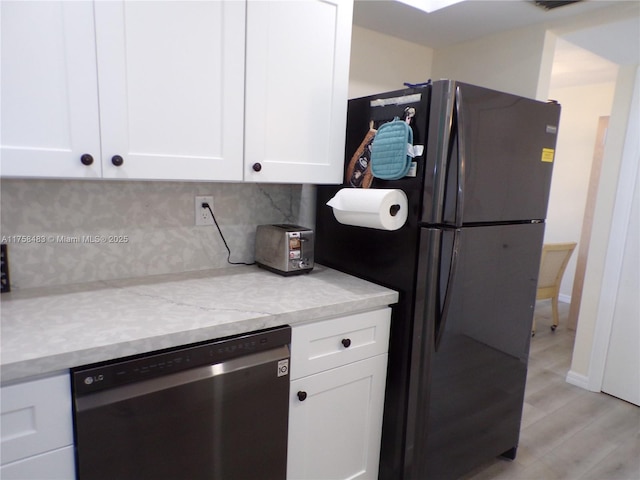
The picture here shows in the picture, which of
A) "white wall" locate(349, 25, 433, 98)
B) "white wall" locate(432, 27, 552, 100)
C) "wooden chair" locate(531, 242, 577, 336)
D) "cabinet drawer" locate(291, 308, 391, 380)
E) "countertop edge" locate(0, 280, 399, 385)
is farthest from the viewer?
"wooden chair" locate(531, 242, 577, 336)

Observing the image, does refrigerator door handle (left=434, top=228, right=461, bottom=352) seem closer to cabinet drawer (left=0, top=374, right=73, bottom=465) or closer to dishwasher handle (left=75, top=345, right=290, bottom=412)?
dishwasher handle (left=75, top=345, right=290, bottom=412)

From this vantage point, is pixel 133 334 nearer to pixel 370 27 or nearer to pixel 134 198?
pixel 134 198

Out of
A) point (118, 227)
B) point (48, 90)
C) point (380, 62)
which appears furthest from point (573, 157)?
point (48, 90)

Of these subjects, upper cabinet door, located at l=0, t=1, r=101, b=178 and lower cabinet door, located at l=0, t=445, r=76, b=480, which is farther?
upper cabinet door, located at l=0, t=1, r=101, b=178

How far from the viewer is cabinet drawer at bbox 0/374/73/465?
37.9 inches

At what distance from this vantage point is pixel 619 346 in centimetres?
263

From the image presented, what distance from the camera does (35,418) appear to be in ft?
3.26

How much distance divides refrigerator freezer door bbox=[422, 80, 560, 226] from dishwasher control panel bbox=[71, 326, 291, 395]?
714 mm

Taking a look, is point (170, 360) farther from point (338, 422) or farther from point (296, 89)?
point (296, 89)

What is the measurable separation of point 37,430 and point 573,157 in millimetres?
5074

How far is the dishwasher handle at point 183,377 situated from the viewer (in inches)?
41.6

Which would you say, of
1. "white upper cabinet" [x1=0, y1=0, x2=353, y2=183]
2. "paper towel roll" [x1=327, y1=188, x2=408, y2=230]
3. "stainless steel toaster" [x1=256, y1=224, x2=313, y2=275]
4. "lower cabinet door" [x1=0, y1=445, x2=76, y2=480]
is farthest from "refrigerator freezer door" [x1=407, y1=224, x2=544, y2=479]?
"lower cabinet door" [x1=0, y1=445, x2=76, y2=480]

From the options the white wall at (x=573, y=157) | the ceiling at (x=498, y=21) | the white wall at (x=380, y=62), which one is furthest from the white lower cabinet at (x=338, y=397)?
the white wall at (x=573, y=157)

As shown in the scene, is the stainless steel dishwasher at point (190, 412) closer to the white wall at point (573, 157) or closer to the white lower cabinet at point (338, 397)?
the white lower cabinet at point (338, 397)
